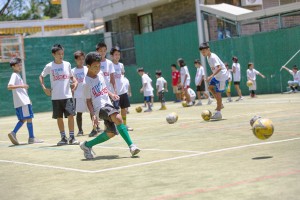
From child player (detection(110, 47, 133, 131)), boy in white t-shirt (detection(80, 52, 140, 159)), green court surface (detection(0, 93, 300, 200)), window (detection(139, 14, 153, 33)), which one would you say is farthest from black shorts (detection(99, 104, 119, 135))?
window (detection(139, 14, 153, 33))

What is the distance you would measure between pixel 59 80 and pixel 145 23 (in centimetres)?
2918

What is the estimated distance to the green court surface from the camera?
22.0 feet

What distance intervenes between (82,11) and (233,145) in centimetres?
3828

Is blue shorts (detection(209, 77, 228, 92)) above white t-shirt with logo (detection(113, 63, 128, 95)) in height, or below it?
below

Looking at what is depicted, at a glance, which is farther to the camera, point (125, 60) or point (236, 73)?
point (125, 60)

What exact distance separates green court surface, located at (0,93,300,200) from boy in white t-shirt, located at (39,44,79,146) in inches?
21.9

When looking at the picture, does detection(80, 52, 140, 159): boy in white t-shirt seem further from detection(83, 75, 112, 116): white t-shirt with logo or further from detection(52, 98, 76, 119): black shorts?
detection(52, 98, 76, 119): black shorts

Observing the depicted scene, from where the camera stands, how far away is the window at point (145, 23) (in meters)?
42.0

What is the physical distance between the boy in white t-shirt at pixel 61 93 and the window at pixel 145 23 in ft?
92.8

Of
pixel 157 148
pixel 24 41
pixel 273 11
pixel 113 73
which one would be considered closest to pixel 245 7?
pixel 273 11

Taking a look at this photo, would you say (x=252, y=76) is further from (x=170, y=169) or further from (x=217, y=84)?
(x=170, y=169)

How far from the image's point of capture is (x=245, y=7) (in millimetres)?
37875

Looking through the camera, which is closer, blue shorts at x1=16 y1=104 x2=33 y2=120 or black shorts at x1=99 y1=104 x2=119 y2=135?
black shorts at x1=99 y1=104 x2=119 y2=135

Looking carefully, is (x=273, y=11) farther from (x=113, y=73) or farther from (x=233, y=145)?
(x=233, y=145)
